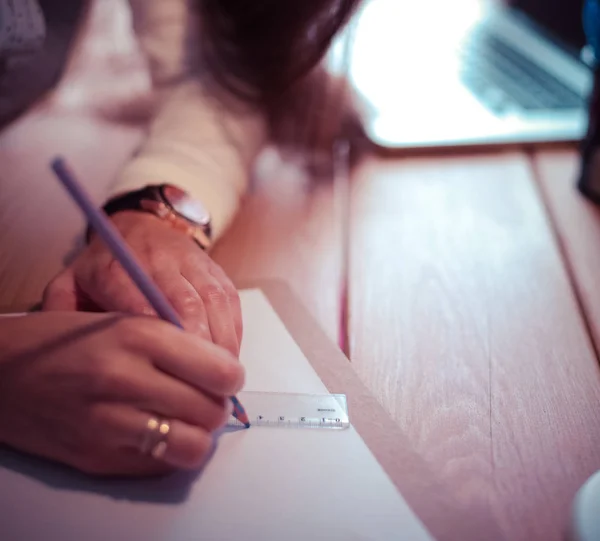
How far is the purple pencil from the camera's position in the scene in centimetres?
26

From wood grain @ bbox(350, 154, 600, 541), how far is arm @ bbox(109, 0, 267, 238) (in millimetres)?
141

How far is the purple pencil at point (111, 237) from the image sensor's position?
0.86 feet

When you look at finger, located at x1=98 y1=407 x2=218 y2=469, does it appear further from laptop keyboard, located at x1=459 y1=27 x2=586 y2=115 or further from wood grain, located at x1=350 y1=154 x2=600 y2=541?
laptop keyboard, located at x1=459 y1=27 x2=586 y2=115

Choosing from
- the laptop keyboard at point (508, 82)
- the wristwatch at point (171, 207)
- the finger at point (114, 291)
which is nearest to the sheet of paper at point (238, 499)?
the finger at point (114, 291)

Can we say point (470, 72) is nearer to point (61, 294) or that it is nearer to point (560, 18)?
point (560, 18)

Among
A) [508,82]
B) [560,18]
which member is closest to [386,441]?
[508,82]

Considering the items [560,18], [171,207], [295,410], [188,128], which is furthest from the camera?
[560,18]

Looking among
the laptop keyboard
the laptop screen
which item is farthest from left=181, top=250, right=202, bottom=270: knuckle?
the laptop screen

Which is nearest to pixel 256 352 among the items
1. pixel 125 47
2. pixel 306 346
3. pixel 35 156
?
pixel 306 346

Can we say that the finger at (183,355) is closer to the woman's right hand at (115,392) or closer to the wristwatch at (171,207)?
the woman's right hand at (115,392)

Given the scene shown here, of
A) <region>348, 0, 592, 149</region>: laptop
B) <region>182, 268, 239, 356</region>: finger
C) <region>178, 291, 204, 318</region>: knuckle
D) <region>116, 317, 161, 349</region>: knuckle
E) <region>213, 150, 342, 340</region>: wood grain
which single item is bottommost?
<region>213, 150, 342, 340</region>: wood grain

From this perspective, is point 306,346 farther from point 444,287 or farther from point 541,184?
point 541,184

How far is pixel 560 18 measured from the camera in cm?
105

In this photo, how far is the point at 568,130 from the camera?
2.55 ft
